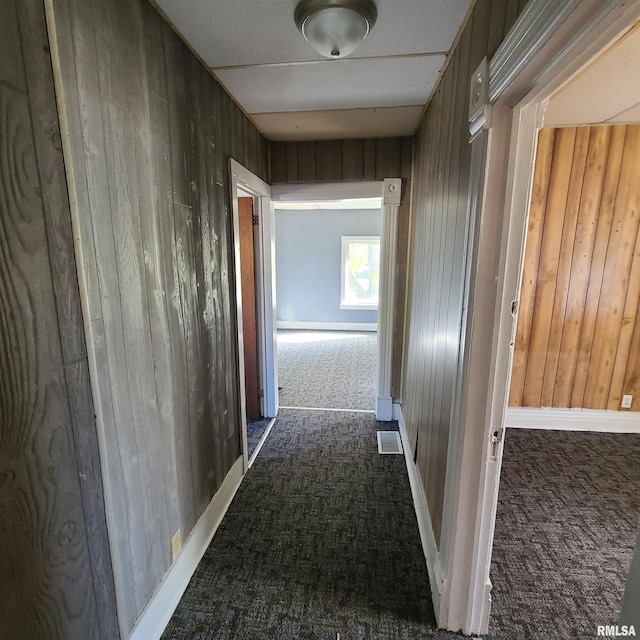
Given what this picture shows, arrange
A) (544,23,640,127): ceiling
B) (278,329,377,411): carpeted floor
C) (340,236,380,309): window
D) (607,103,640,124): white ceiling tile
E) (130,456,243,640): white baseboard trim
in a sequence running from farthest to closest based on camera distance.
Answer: (340,236,380,309): window, (278,329,377,411): carpeted floor, (607,103,640,124): white ceiling tile, (544,23,640,127): ceiling, (130,456,243,640): white baseboard trim

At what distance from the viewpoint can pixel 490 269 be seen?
3.55 feet

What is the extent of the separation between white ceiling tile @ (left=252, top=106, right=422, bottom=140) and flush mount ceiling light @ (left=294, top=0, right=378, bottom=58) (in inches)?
35.7

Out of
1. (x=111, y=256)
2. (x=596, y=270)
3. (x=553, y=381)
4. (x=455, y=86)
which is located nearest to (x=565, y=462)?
(x=553, y=381)

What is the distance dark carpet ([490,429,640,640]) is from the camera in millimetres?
1418

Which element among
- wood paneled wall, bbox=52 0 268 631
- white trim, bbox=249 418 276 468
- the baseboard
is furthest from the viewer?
the baseboard

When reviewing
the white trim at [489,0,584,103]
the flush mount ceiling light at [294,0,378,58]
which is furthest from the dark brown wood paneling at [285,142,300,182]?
the white trim at [489,0,584,103]

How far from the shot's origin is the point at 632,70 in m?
1.57

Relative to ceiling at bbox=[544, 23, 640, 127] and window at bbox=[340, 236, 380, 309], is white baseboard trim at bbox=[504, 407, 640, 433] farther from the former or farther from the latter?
window at bbox=[340, 236, 380, 309]

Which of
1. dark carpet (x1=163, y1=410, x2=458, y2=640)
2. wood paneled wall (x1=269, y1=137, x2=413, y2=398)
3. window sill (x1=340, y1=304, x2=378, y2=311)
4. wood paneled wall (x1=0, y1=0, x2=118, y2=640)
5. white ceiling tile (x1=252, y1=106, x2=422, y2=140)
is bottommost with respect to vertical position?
dark carpet (x1=163, y1=410, x2=458, y2=640)

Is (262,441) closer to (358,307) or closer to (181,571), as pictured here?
(181,571)

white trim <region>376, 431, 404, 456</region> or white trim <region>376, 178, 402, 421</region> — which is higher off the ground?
white trim <region>376, 178, 402, 421</region>

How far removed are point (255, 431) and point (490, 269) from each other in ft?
7.84

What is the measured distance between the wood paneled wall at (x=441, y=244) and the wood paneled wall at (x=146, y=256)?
111cm

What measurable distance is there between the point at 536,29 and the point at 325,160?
6.99 ft
